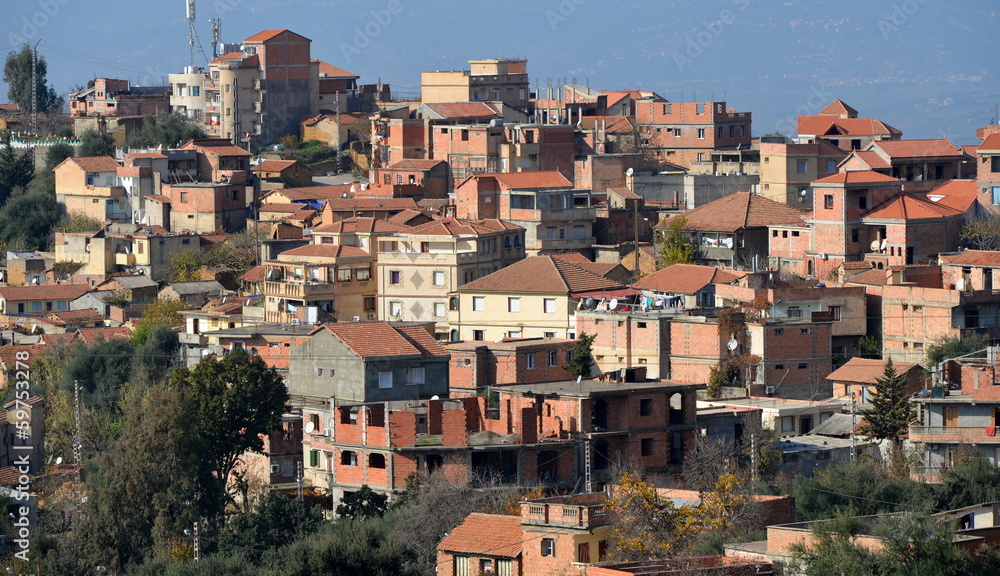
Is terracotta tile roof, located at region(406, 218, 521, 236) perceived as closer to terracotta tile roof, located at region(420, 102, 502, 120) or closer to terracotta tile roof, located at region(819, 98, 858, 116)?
terracotta tile roof, located at region(420, 102, 502, 120)

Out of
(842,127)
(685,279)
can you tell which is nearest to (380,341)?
(685,279)

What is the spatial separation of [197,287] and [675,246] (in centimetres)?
1470

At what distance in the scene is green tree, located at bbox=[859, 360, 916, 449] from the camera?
1662 inches

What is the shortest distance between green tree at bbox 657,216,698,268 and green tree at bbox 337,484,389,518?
21.4 m

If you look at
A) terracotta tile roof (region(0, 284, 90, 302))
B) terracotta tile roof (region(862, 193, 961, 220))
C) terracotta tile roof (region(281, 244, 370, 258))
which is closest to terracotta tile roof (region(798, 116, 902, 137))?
terracotta tile roof (region(862, 193, 961, 220))

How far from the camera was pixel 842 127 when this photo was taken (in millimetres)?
77688

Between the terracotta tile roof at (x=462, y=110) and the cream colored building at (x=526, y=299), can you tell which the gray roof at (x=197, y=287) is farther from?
the terracotta tile roof at (x=462, y=110)

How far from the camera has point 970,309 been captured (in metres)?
49.3

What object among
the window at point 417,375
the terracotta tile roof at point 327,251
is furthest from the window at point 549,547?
the terracotta tile roof at point 327,251

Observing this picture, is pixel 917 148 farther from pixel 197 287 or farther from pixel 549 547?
pixel 549 547

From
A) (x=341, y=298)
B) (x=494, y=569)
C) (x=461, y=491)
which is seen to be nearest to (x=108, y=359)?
(x=341, y=298)

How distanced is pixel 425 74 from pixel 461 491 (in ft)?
157

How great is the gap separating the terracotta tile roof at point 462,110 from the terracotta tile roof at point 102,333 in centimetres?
A: 2015

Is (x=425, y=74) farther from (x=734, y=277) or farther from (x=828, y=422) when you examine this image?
(x=828, y=422)
